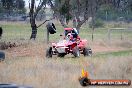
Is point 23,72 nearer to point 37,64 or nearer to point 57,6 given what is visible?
point 37,64

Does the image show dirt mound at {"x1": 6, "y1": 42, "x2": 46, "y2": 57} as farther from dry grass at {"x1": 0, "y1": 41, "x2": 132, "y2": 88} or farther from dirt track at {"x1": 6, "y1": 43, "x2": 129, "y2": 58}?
dry grass at {"x1": 0, "y1": 41, "x2": 132, "y2": 88}

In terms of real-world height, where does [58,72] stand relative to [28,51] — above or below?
below

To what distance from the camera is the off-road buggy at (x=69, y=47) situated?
19.0 m

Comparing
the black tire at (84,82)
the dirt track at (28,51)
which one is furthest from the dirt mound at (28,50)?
the black tire at (84,82)

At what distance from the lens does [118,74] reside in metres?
12.0

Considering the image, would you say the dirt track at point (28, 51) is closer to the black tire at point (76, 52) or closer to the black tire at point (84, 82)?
the black tire at point (76, 52)

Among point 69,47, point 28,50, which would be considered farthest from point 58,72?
point 28,50

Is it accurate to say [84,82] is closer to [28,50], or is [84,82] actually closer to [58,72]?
[58,72]

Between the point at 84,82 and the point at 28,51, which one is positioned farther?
the point at 28,51

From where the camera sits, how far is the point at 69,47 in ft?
62.8

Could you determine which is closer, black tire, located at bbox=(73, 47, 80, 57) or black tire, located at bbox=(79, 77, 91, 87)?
black tire, located at bbox=(79, 77, 91, 87)

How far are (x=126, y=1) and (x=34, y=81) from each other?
5348cm

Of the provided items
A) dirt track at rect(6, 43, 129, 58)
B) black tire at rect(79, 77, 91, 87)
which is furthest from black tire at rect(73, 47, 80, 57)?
black tire at rect(79, 77, 91, 87)

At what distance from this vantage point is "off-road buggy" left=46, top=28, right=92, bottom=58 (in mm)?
19031
